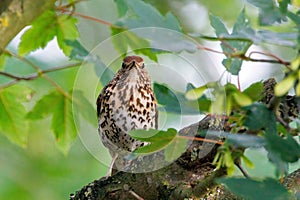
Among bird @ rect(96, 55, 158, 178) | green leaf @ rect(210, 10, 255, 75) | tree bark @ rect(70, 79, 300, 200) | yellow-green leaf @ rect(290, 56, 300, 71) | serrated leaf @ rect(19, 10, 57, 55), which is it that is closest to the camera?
yellow-green leaf @ rect(290, 56, 300, 71)

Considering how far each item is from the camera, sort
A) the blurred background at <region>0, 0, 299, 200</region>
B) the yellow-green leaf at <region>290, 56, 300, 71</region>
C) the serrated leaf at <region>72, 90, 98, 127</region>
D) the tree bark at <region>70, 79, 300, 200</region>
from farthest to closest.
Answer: the blurred background at <region>0, 0, 299, 200</region> → the serrated leaf at <region>72, 90, 98, 127</region> → the tree bark at <region>70, 79, 300, 200</region> → the yellow-green leaf at <region>290, 56, 300, 71</region>

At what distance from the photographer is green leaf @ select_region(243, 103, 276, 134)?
0.98 metres

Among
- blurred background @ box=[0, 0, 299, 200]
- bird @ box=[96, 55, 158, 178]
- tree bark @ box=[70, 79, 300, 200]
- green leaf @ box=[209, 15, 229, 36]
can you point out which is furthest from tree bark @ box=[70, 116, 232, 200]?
blurred background @ box=[0, 0, 299, 200]

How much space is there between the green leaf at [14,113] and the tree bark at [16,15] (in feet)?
1.68

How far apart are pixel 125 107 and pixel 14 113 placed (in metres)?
0.52

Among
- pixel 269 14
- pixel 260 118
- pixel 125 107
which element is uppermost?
pixel 125 107

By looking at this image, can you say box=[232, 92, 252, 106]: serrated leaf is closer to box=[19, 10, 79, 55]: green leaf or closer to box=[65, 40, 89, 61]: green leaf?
box=[65, 40, 89, 61]: green leaf

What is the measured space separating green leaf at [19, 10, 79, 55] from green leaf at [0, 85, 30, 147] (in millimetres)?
109

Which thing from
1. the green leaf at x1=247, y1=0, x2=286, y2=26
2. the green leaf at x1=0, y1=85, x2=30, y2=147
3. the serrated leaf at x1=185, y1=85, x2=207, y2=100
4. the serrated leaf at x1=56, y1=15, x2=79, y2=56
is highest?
the serrated leaf at x1=56, y1=15, x2=79, y2=56

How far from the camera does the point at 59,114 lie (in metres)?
1.87

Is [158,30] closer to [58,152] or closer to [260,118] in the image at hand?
[260,118]

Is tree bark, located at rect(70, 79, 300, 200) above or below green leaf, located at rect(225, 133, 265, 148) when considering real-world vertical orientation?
above

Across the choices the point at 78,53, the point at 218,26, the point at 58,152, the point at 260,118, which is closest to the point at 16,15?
the point at 78,53

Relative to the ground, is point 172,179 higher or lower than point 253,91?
higher
